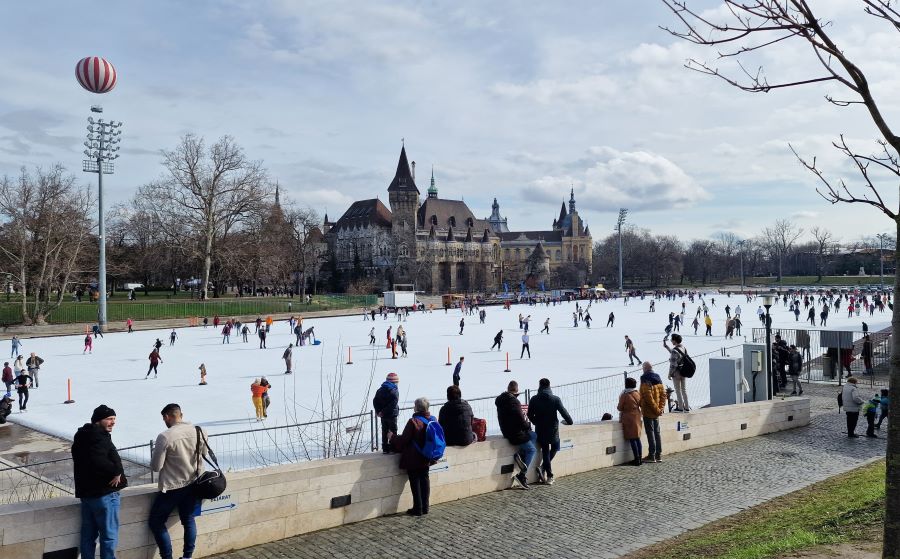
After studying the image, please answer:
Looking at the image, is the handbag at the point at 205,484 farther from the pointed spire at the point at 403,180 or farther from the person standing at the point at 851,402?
the pointed spire at the point at 403,180

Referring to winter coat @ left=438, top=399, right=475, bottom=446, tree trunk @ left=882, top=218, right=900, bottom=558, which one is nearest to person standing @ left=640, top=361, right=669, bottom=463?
winter coat @ left=438, top=399, right=475, bottom=446

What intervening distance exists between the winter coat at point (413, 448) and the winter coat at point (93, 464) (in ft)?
9.40

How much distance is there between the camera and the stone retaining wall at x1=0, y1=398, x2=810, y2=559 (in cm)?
526

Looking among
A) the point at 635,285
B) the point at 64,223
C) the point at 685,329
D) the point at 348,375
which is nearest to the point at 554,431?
the point at 348,375

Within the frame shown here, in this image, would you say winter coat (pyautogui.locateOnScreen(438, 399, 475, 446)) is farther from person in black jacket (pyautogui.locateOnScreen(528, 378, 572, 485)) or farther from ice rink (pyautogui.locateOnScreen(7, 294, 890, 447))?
ice rink (pyautogui.locateOnScreen(7, 294, 890, 447))

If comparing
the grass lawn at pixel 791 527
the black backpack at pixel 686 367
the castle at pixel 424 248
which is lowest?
the grass lawn at pixel 791 527

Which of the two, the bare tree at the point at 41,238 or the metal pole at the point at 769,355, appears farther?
the bare tree at the point at 41,238

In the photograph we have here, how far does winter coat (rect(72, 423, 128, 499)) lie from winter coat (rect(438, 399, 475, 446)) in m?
3.72

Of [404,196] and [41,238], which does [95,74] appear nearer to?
[41,238]

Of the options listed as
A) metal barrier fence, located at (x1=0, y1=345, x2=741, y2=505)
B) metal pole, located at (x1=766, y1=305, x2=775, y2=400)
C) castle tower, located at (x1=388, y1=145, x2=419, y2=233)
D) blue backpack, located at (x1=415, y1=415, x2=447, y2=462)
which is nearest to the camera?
blue backpack, located at (x1=415, y1=415, x2=447, y2=462)

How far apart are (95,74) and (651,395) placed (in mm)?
46516

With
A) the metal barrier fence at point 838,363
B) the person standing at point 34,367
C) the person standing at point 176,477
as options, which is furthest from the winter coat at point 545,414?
the person standing at point 34,367

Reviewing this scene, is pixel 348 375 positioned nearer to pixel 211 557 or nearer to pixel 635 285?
pixel 211 557

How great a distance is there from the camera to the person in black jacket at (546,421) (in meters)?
8.26
